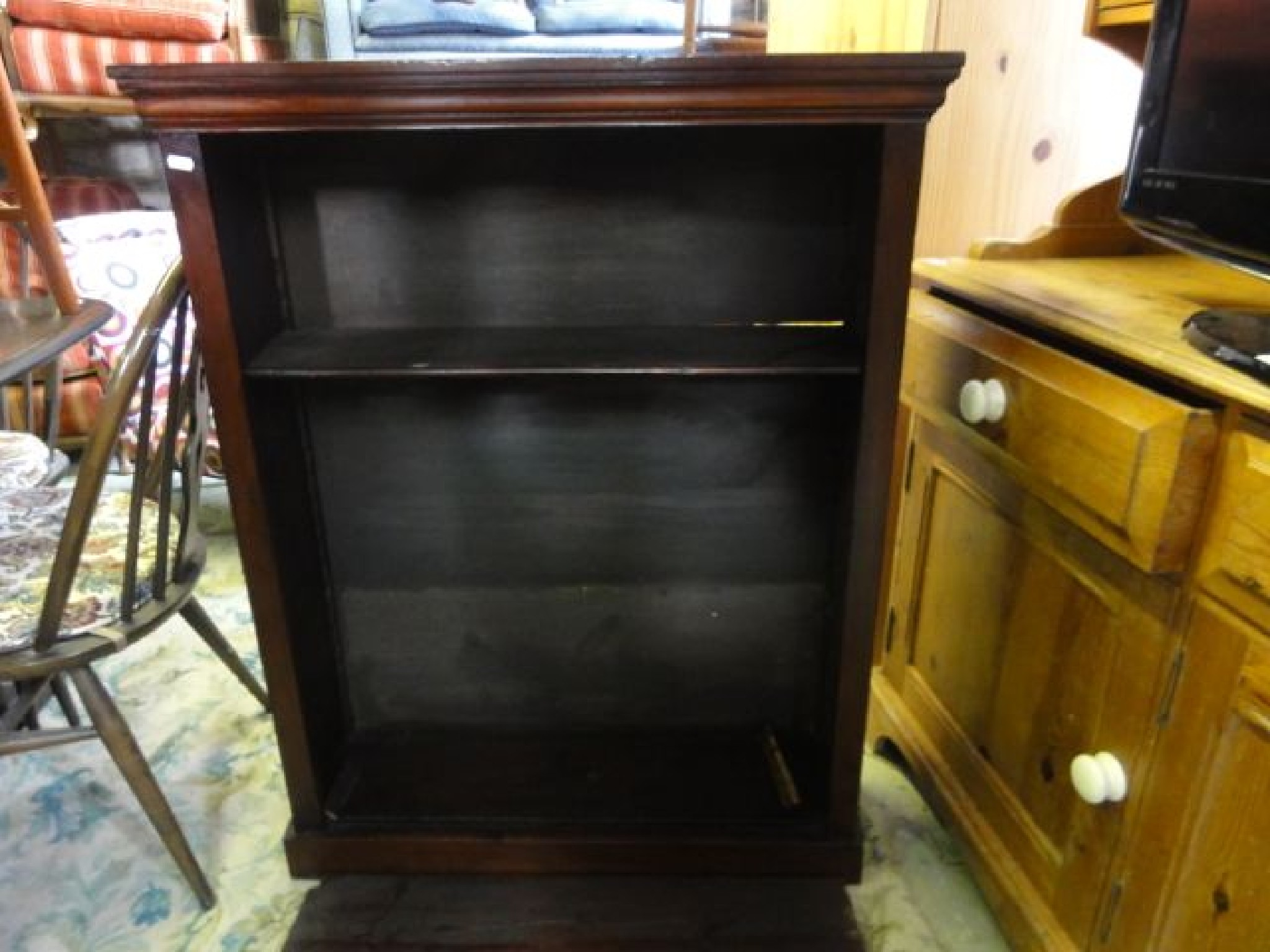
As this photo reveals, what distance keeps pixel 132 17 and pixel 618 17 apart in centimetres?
172

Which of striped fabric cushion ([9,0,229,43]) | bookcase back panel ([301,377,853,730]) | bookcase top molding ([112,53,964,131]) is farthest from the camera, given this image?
striped fabric cushion ([9,0,229,43])

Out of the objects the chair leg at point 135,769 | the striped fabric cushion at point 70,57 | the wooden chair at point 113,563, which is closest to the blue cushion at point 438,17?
the striped fabric cushion at point 70,57

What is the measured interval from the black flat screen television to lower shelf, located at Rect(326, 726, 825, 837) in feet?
2.58

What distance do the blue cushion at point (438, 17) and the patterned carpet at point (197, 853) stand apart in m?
2.72

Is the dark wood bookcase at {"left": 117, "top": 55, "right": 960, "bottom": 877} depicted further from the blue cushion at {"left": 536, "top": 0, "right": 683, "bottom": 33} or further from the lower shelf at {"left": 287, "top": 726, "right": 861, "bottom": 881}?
the blue cushion at {"left": 536, "top": 0, "right": 683, "bottom": 33}

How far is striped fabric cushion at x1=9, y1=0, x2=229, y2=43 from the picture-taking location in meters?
2.58

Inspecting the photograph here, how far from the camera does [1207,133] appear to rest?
0.87 metres

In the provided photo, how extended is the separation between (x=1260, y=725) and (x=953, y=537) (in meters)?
0.49

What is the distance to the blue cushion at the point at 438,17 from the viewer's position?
344 centimetres

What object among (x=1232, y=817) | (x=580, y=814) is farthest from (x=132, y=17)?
(x=1232, y=817)

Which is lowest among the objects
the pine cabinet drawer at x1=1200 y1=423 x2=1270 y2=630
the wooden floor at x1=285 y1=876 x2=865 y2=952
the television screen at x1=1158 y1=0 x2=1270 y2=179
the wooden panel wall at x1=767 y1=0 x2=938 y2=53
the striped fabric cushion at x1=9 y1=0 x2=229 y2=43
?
the wooden floor at x1=285 y1=876 x2=865 y2=952

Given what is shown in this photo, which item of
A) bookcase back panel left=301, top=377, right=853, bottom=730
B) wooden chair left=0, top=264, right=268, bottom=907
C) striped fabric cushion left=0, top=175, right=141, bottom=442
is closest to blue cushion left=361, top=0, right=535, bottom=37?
striped fabric cushion left=0, top=175, right=141, bottom=442

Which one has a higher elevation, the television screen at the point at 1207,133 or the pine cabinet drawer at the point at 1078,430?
the television screen at the point at 1207,133

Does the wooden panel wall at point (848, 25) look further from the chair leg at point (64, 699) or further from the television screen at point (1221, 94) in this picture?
the chair leg at point (64, 699)
